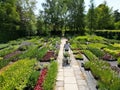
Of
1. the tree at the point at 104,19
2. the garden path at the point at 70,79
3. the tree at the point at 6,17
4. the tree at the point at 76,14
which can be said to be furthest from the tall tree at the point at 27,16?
the garden path at the point at 70,79

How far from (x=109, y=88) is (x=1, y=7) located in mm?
32905

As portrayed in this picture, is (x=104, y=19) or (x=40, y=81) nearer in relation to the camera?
(x=40, y=81)

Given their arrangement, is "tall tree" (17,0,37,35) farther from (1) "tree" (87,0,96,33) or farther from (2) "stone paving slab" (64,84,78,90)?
(2) "stone paving slab" (64,84,78,90)

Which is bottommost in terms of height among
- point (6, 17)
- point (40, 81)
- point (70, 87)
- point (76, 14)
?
point (70, 87)

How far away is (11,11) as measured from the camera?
38.8 meters

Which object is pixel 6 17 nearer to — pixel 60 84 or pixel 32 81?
pixel 32 81

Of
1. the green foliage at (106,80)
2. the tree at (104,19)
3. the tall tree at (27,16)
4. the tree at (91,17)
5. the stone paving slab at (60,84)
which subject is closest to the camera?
the green foliage at (106,80)

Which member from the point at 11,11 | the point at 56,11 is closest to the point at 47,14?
the point at 56,11

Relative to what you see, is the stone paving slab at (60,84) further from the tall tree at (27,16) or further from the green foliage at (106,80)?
the tall tree at (27,16)

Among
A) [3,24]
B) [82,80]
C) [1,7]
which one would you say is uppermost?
[1,7]

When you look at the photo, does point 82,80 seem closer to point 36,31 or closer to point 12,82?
point 12,82

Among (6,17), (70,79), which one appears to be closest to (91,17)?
(6,17)

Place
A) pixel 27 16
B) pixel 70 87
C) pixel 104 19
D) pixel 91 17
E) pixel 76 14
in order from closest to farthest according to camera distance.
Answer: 1. pixel 70 87
2. pixel 27 16
3. pixel 76 14
4. pixel 91 17
5. pixel 104 19

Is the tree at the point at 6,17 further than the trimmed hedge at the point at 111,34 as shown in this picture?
No
